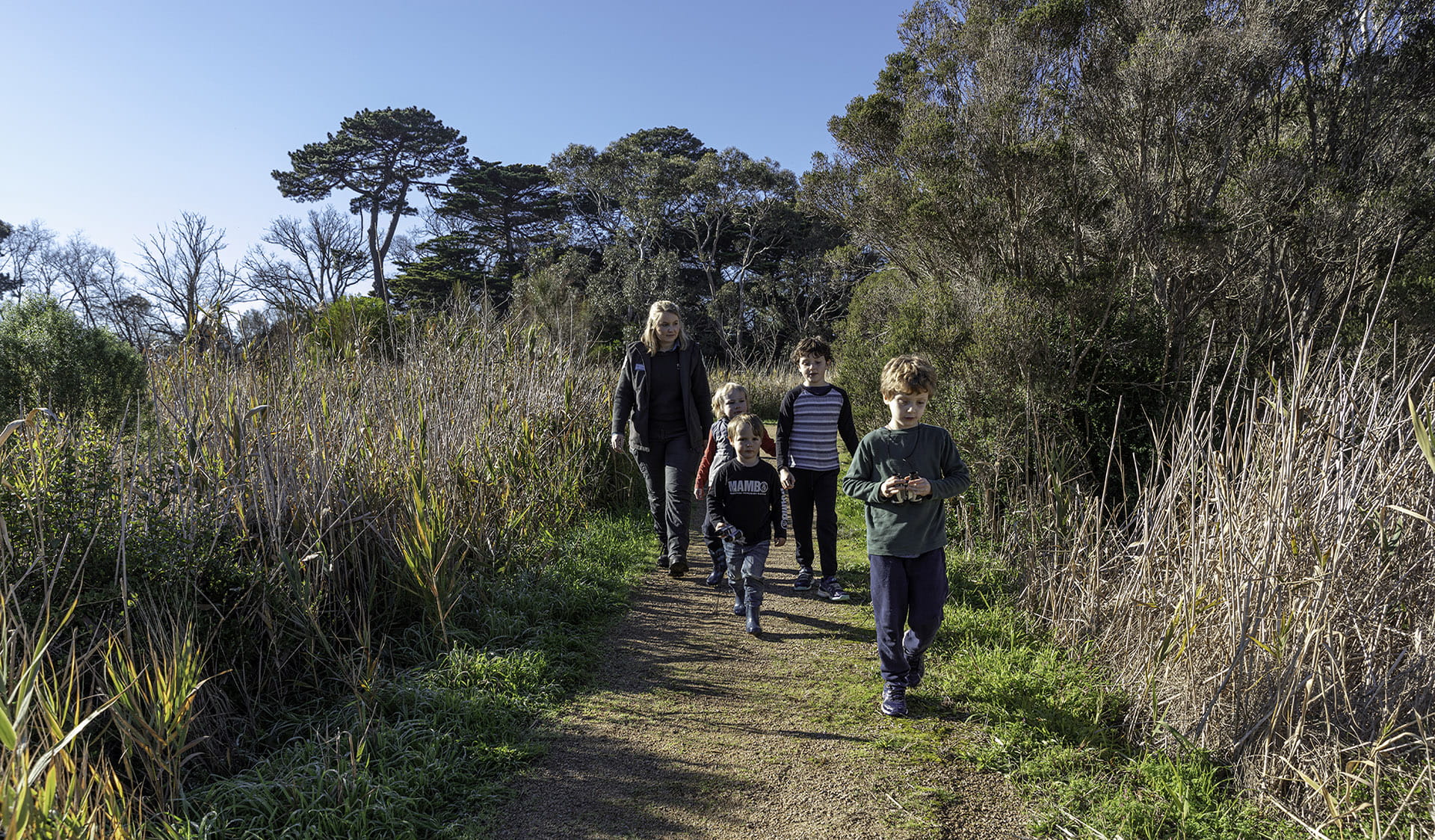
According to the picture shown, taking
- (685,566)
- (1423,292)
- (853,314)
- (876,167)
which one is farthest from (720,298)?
(685,566)

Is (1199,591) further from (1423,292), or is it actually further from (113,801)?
(1423,292)

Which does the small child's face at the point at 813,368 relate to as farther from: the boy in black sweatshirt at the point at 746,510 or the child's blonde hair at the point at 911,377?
the child's blonde hair at the point at 911,377

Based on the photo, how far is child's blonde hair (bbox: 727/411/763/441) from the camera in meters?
3.83

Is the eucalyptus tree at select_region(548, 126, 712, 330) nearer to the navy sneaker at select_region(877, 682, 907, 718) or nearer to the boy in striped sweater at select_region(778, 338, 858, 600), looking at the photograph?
the boy in striped sweater at select_region(778, 338, 858, 600)

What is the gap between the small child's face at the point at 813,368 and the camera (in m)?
4.21

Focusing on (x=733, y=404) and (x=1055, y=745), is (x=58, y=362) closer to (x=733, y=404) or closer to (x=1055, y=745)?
(x=733, y=404)

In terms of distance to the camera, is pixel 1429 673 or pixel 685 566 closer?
pixel 1429 673

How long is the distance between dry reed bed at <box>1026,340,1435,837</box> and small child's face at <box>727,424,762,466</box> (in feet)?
6.09

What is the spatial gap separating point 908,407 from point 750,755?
141 centimetres

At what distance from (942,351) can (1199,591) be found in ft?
12.2

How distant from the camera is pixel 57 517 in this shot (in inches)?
98.8

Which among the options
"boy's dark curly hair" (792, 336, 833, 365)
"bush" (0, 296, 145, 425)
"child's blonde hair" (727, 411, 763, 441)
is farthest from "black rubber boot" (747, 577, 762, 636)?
"bush" (0, 296, 145, 425)

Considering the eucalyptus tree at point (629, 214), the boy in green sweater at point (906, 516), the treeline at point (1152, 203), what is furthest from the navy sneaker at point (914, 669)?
the eucalyptus tree at point (629, 214)

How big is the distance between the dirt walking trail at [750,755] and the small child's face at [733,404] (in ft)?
3.82
